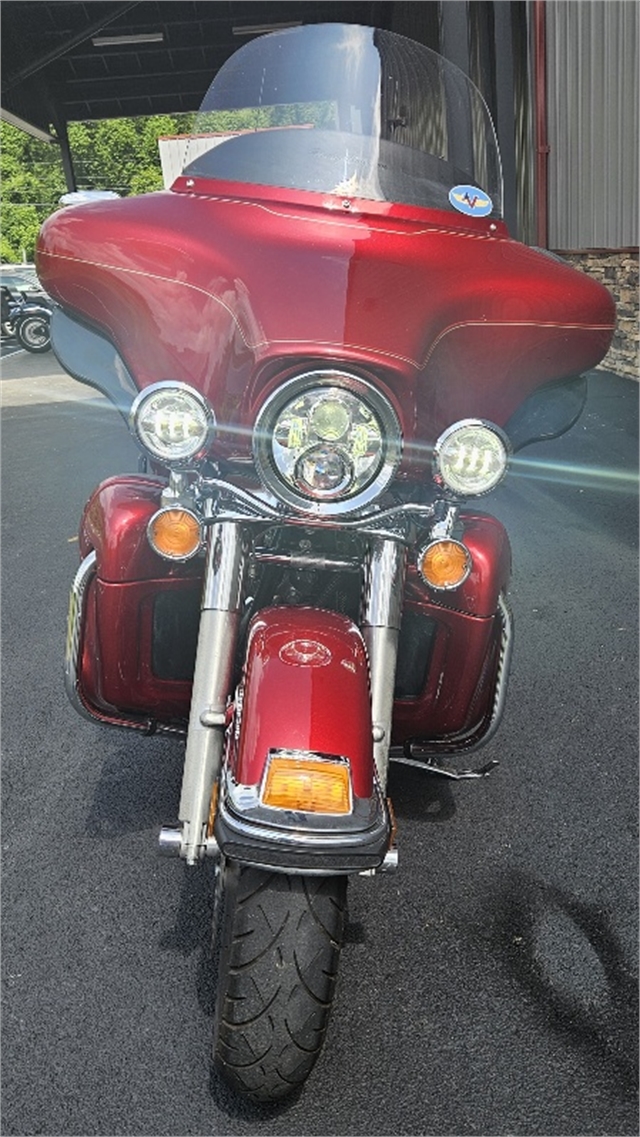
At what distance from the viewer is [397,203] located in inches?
97.3

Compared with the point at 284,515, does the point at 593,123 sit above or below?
above

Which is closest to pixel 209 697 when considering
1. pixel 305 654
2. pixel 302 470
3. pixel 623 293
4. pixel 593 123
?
pixel 305 654

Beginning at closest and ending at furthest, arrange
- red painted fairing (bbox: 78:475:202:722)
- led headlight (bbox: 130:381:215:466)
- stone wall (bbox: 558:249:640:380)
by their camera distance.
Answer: led headlight (bbox: 130:381:215:466), red painted fairing (bbox: 78:475:202:722), stone wall (bbox: 558:249:640:380)

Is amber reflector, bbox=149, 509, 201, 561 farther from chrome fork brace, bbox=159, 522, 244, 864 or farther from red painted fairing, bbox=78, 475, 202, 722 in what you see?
red painted fairing, bbox=78, 475, 202, 722

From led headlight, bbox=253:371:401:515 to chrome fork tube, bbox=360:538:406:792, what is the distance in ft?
0.46

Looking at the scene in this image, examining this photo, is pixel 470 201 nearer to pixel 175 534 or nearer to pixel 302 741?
pixel 175 534

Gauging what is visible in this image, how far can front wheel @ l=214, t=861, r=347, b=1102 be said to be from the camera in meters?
1.84

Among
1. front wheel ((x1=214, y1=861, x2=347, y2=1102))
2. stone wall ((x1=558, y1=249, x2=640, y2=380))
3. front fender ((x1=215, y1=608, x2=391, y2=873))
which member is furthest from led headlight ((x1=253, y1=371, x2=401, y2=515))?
stone wall ((x1=558, y1=249, x2=640, y2=380))

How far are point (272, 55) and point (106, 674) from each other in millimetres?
1813

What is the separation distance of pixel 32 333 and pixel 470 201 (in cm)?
1636

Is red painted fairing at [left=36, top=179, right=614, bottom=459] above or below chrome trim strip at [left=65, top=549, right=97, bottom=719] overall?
above

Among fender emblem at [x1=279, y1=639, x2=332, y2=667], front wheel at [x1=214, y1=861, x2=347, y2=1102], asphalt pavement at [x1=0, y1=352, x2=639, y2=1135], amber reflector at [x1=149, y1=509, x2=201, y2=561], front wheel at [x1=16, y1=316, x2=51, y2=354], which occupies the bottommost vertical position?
front wheel at [x1=16, y1=316, x2=51, y2=354]

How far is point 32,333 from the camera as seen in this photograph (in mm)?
17750

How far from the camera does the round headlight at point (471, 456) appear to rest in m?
2.02
